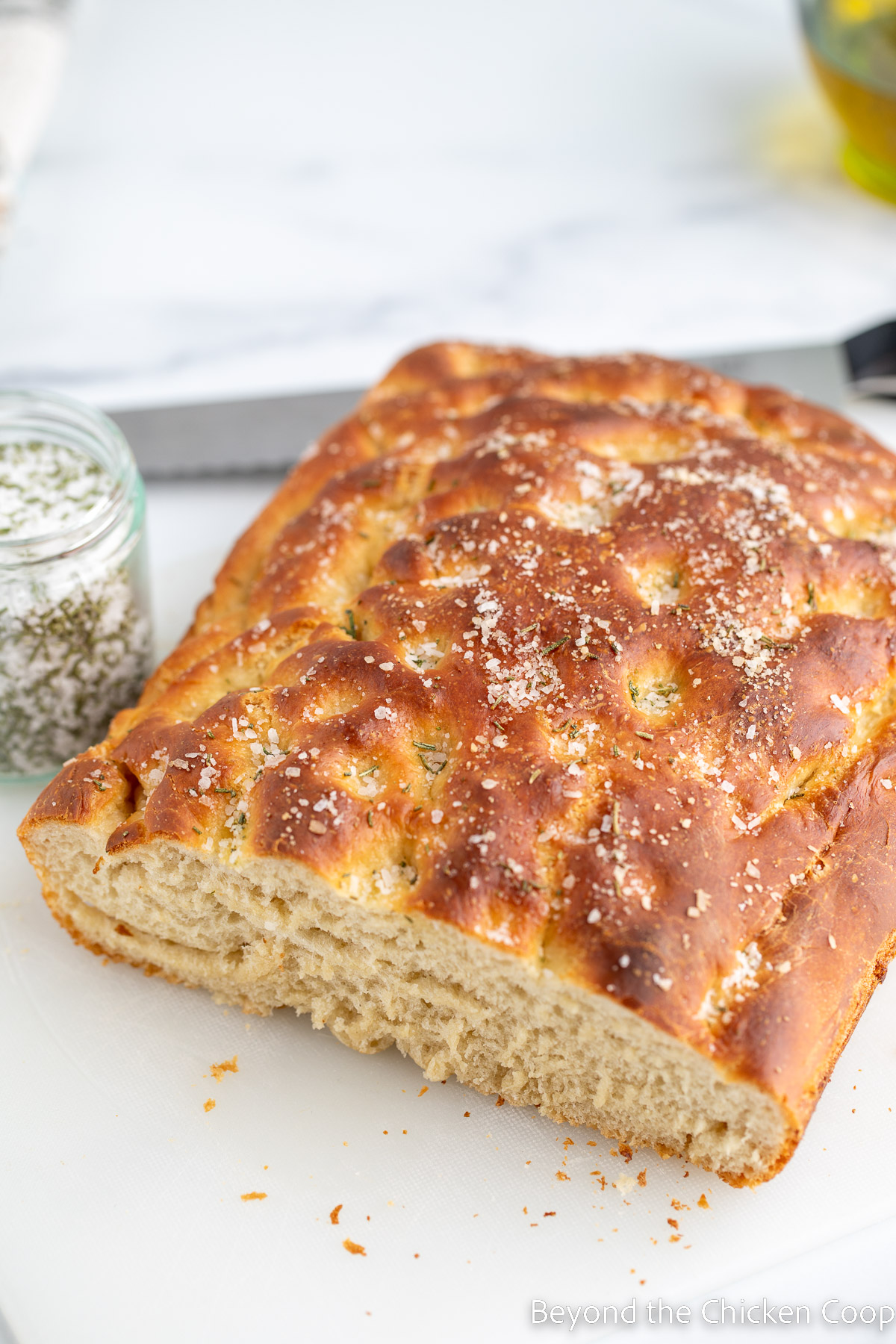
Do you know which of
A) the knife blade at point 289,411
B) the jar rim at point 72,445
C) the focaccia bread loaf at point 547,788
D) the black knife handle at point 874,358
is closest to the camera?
the focaccia bread loaf at point 547,788

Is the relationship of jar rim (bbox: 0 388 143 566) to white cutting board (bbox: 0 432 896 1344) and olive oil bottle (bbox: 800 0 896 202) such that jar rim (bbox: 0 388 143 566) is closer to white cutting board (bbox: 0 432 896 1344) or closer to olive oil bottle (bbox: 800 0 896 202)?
white cutting board (bbox: 0 432 896 1344)

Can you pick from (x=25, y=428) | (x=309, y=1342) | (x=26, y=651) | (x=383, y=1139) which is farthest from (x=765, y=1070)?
(x=25, y=428)

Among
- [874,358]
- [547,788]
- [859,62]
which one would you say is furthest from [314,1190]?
[859,62]

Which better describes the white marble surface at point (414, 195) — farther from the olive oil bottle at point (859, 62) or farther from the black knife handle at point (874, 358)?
the black knife handle at point (874, 358)

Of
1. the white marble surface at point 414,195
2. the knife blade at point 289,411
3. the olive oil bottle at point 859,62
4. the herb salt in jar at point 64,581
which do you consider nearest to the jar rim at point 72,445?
the herb salt in jar at point 64,581

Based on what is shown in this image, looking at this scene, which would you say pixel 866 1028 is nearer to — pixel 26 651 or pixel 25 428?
pixel 26 651

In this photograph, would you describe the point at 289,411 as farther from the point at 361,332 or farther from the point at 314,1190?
the point at 314,1190

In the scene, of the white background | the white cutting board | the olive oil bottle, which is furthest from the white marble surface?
the white cutting board
